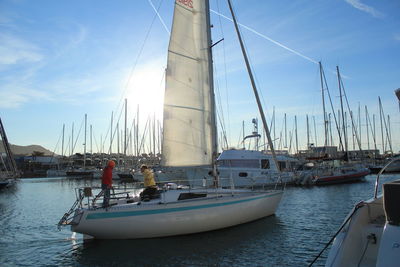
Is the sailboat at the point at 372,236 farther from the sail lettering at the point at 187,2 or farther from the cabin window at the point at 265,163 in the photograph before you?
the cabin window at the point at 265,163

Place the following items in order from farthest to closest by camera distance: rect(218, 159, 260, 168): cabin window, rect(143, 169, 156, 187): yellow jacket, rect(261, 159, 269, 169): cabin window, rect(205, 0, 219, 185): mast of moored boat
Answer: rect(261, 159, 269, 169): cabin window, rect(218, 159, 260, 168): cabin window, rect(205, 0, 219, 185): mast of moored boat, rect(143, 169, 156, 187): yellow jacket

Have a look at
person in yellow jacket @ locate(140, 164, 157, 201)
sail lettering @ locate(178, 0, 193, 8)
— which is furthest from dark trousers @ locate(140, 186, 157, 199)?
sail lettering @ locate(178, 0, 193, 8)

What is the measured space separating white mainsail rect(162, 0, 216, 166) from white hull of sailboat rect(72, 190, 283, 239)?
2.83 metres

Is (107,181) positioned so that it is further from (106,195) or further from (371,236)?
(371,236)

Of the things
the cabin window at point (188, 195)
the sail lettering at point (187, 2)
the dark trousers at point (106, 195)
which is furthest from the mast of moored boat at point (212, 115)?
the dark trousers at point (106, 195)

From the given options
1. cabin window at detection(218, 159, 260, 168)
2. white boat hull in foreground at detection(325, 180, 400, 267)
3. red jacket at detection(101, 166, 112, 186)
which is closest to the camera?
white boat hull in foreground at detection(325, 180, 400, 267)

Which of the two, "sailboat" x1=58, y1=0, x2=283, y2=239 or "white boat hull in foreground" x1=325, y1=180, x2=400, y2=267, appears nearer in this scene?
"white boat hull in foreground" x1=325, y1=180, x2=400, y2=267

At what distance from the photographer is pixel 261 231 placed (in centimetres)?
1270

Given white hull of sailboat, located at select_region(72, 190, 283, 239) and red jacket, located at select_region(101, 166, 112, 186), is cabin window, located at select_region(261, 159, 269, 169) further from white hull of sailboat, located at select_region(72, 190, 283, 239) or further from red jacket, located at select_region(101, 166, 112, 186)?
red jacket, located at select_region(101, 166, 112, 186)

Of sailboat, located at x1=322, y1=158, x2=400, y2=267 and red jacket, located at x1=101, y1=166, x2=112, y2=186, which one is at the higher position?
red jacket, located at x1=101, y1=166, x2=112, y2=186

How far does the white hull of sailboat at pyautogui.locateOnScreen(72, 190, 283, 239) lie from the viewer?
35.4 feet

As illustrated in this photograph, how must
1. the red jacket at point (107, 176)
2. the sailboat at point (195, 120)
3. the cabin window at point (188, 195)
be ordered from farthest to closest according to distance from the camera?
the sailboat at point (195, 120) < the cabin window at point (188, 195) < the red jacket at point (107, 176)

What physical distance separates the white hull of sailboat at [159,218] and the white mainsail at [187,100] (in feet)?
9.29

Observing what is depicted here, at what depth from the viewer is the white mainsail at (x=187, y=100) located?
46.7 ft
